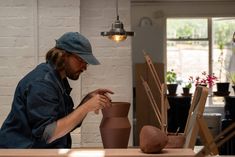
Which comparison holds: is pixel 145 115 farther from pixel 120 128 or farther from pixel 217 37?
pixel 120 128

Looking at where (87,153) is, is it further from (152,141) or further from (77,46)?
(77,46)

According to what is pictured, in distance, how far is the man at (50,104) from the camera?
1.66 metres

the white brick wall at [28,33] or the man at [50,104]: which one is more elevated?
the white brick wall at [28,33]

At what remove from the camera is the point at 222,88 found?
6617 millimetres

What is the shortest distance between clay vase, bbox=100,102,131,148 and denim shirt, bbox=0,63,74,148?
1.18ft

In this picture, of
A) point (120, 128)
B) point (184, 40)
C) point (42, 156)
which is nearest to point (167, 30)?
point (184, 40)

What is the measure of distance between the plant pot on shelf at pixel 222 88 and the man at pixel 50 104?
5.06 m

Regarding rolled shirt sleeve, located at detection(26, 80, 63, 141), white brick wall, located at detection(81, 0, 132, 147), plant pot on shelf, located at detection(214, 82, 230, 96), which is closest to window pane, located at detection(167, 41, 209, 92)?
plant pot on shelf, located at detection(214, 82, 230, 96)

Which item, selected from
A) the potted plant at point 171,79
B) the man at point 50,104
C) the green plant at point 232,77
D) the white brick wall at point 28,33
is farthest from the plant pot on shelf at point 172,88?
the man at point 50,104

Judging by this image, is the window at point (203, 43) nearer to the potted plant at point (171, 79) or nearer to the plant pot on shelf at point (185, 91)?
the potted plant at point (171, 79)

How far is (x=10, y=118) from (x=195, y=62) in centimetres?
583

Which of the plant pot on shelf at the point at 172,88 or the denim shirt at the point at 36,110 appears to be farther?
the plant pot on shelf at the point at 172,88

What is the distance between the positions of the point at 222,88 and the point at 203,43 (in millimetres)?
1007

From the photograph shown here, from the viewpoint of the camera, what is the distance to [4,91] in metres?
3.43
